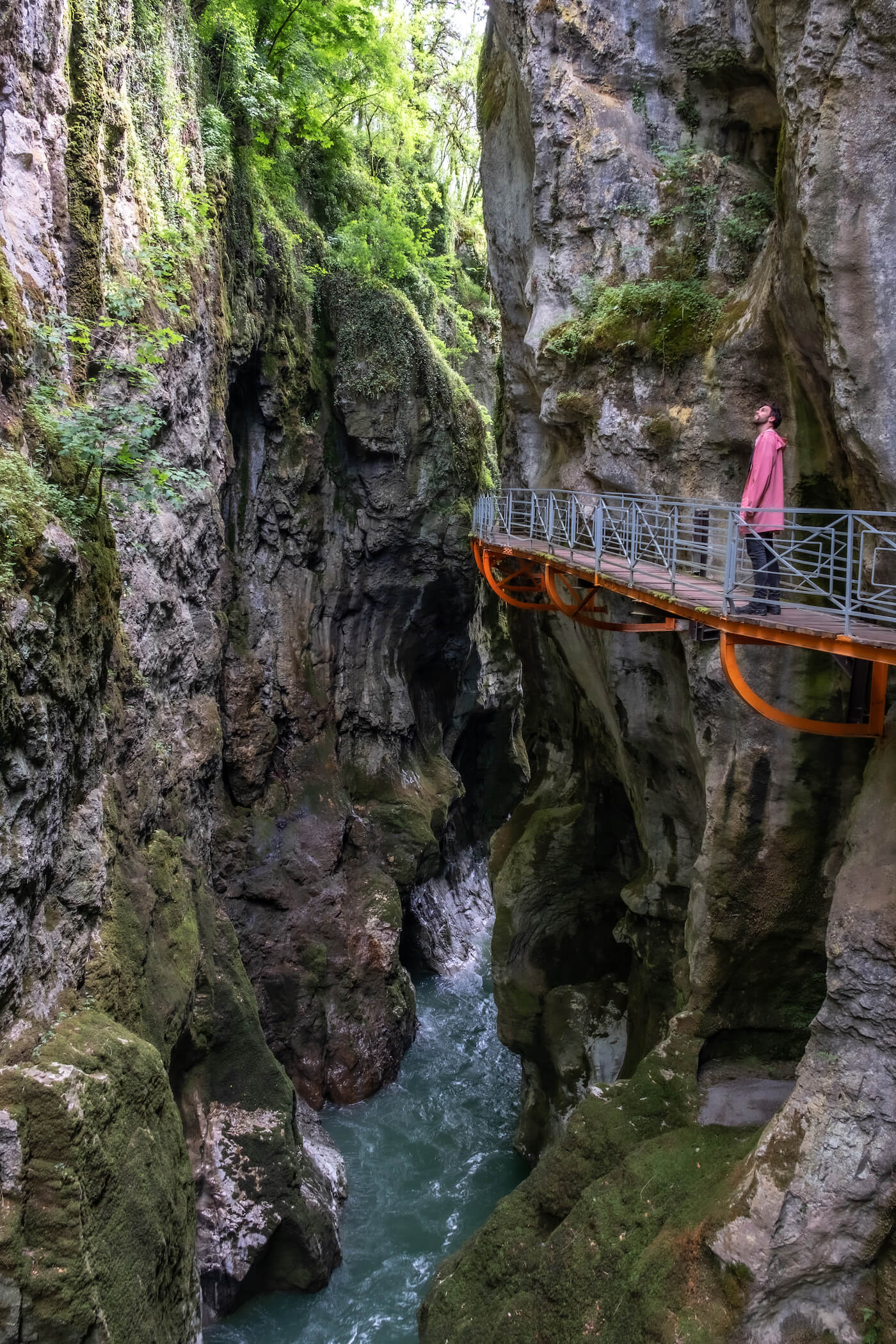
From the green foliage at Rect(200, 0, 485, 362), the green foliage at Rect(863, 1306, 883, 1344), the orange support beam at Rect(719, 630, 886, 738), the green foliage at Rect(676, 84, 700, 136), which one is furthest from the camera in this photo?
the green foliage at Rect(200, 0, 485, 362)

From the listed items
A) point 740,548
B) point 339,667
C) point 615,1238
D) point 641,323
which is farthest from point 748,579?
point 339,667

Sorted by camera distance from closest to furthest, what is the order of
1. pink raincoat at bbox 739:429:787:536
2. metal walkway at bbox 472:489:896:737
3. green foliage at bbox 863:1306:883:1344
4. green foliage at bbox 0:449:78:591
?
metal walkway at bbox 472:489:896:737 → green foliage at bbox 863:1306:883:1344 → green foliage at bbox 0:449:78:591 → pink raincoat at bbox 739:429:787:536

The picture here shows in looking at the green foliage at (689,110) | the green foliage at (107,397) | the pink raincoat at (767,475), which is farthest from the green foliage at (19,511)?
the green foliage at (689,110)

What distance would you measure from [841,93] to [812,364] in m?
2.13

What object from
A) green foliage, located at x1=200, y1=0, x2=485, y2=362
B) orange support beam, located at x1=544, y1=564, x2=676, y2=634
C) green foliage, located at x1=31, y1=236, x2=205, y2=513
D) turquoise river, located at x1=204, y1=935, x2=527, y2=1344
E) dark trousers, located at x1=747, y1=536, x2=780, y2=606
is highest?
green foliage, located at x1=200, y1=0, x2=485, y2=362

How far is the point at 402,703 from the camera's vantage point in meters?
20.1

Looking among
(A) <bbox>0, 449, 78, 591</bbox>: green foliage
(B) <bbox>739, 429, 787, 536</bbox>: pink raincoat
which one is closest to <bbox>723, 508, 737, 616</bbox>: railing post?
(B) <bbox>739, 429, 787, 536</bbox>: pink raincoat

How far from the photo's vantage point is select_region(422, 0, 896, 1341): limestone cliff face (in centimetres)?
681

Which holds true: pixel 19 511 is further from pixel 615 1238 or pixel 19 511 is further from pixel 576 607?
pixel 615 1238

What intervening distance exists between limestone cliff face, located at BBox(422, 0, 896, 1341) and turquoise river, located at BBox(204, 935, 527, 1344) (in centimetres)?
121

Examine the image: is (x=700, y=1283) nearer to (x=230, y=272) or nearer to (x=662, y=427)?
(x=662, y=427)

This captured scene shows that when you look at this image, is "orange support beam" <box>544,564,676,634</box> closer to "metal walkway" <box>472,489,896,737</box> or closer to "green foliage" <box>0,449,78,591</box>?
"metal walkway" <box>472,489,896,737</box>

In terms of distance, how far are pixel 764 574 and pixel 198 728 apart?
884 cm

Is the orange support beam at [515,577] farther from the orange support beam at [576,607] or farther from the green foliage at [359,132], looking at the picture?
the green foliage at [359,132]
